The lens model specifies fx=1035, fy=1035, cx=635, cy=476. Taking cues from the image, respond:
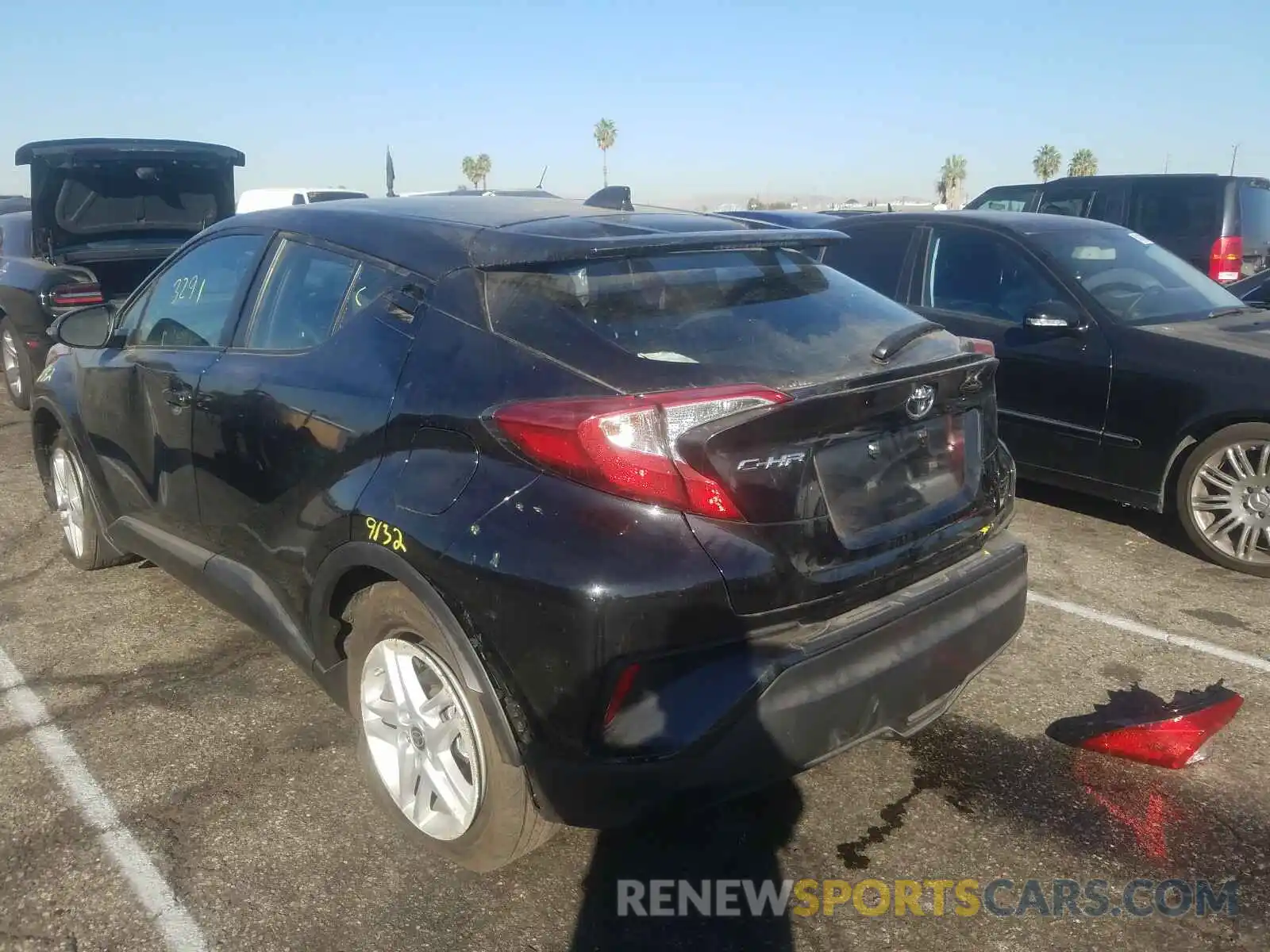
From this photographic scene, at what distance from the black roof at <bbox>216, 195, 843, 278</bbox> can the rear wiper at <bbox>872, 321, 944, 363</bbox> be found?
0.40m

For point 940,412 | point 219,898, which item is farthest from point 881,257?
point 219,898

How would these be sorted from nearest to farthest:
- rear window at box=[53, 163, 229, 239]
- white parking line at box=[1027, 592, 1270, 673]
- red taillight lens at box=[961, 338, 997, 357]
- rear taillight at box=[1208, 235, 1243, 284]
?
red taillight lens at box=[961, 338, 997, 357]
white parking line at box=[1027, 592, 1270, 673]
rear window at box=[53, 163, 229, 239]
rear taillight at box=[1208, 235, 1243, 284]

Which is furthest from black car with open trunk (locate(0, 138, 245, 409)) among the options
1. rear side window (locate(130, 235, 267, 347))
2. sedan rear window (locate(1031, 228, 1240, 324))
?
sedan rear window (locate(1031, 228, 1240, 324))

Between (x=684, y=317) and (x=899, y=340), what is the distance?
64 centimetres

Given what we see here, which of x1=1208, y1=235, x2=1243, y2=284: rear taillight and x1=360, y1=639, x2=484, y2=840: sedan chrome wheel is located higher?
x1=1208, y1=235, x2=1243, y2=284: rear taillight

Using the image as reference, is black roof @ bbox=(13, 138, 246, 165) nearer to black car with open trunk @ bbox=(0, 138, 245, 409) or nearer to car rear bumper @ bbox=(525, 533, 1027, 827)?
black car with open trunk @ bbox=(0, 138, 245, 409)

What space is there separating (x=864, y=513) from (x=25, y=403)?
8343 mm

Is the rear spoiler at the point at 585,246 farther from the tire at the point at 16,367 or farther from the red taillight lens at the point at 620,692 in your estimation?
the tire at the point at 16,367

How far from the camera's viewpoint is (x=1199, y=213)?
A: 970 centimetres

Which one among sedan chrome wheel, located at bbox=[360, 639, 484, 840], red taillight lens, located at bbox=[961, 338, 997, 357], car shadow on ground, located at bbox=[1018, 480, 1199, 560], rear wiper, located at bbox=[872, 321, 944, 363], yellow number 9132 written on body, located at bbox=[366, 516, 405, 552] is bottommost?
car shadow on ground, located at bbox=[1018, 480, 1199, 560]

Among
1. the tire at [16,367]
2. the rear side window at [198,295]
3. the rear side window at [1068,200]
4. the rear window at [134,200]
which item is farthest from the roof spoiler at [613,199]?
the rear side window at [1068,200]

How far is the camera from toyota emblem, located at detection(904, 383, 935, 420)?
2.65 meters

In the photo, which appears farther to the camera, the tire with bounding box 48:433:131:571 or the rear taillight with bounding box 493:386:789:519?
the tire with bounding box 48:433:131:571

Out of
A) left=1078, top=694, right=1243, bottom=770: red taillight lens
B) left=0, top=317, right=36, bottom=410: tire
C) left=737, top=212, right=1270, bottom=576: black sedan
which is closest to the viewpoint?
left=1078, top=694, right=1243, bottom=770: red taillight lens
